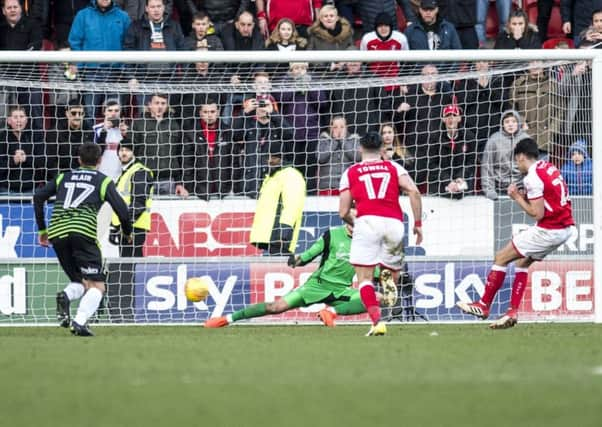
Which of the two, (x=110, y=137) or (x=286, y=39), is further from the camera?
(x=286, y=39)

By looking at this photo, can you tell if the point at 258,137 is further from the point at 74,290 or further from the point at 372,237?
the point at 372,237

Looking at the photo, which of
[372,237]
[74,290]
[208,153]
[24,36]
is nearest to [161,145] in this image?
[208,153]

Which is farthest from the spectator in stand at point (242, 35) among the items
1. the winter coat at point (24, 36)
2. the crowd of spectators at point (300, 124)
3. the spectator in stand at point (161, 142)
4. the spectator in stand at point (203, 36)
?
the winter coat at point (24, 36)

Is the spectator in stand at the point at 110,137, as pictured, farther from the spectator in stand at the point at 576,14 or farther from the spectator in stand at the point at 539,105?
the spectator in stand at the point at 576,14

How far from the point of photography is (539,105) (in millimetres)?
16203

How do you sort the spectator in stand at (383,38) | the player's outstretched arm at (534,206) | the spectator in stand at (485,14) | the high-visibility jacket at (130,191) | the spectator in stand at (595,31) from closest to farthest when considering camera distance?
the player's outstretched arm at (534,206), the high-visibility jacket at (130,191), the spectator in stand at (383,38), the spectator in stand at (595,31), the spectator in stand at (485,14)

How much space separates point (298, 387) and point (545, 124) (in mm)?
9008

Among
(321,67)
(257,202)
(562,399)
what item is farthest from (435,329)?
(562,399)

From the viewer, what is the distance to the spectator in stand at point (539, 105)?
16062 mm

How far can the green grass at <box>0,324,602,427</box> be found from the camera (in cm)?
654

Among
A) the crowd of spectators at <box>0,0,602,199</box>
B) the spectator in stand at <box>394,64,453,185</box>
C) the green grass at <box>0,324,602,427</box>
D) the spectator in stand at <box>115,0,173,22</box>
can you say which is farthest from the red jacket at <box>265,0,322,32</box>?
the green grass at <box>0,324,602,427</box>

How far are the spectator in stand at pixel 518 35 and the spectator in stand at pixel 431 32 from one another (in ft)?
2.01

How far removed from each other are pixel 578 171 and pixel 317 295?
3744 mm

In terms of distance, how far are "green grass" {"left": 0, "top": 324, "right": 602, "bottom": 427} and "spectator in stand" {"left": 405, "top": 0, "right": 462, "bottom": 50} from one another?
673 centimetres
